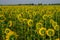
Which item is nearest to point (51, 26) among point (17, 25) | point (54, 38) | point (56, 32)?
point (56, 32)

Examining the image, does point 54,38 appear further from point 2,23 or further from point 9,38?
point 2,23

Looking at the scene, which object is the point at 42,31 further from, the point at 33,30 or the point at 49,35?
the point at 33,30

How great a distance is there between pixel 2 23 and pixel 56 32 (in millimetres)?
1285

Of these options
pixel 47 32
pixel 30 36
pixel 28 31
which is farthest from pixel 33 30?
pixel 47 32

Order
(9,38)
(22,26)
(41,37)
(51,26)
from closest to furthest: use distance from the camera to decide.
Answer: (9,38)
(41,37)
(51,26)
(22,26)

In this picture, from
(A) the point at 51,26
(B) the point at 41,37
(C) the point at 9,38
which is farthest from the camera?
(A) the point at 51,26

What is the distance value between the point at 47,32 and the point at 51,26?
1.95 ft

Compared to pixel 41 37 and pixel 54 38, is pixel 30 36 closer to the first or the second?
pixel 41 37

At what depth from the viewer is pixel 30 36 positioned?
13.8 feet

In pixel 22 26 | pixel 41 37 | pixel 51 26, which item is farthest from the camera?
pixel 22 26

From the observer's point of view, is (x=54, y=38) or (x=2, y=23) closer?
(x=54, y=38)

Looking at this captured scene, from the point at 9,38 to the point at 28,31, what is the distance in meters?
0.75

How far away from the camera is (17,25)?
5180mm

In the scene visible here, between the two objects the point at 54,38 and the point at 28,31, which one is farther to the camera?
the point at 28,31
